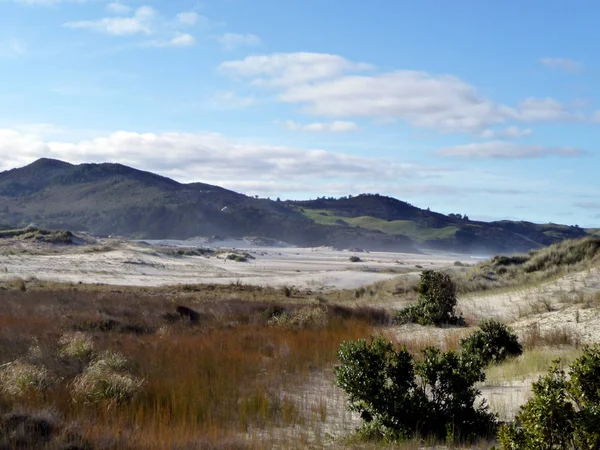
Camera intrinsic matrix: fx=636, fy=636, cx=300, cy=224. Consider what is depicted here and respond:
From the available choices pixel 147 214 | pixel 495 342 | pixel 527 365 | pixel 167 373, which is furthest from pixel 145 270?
pixel 147 214

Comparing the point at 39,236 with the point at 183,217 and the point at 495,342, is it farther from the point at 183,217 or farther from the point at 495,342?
the point at 495,342

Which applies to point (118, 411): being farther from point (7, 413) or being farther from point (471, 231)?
point (471, 231)

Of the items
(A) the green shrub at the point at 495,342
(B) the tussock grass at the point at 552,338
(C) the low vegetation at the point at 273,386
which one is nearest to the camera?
(C) the low vegetation at the point at 273,386

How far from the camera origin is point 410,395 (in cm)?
748

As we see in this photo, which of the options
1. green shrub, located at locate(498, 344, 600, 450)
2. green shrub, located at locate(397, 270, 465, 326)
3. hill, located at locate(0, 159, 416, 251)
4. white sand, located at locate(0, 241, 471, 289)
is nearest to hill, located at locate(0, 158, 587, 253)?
hill, located at locate(0, 159, 416, 251)

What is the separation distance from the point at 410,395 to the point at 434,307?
11.2 meters

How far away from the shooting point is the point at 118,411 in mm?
7621

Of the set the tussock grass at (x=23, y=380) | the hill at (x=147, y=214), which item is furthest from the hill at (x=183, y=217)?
the tussock grass at (x=23, y=380)

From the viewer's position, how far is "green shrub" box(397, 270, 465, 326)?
722 inches

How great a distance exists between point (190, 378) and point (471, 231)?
14765 centimetres

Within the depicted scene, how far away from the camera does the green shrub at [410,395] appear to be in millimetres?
7055

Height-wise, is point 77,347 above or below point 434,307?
below

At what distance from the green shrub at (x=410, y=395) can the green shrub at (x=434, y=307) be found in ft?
36.0

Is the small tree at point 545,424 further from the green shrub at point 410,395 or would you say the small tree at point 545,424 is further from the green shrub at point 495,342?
the green shrub at point 495,342
